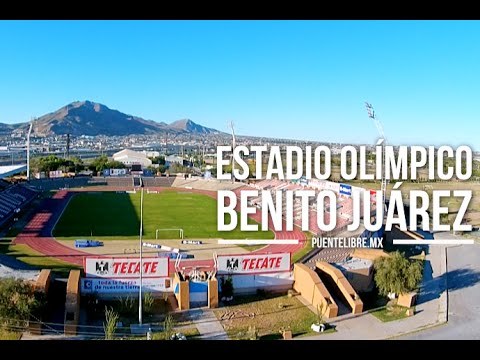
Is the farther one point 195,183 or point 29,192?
point 195,183

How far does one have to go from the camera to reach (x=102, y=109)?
10719 centimetres

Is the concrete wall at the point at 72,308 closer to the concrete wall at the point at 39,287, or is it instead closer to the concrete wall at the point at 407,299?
the concrete wall at the point at 39,287

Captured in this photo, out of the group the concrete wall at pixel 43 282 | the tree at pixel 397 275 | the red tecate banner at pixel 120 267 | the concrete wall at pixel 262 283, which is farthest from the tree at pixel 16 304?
the tree at pixel 397 275

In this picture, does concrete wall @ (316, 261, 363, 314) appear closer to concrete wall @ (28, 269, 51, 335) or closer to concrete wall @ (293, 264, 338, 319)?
concrete wall @ (293, 264, 338, 319)

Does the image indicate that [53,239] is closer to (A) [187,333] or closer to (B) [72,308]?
(B) [72,308]

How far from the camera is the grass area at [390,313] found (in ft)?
30.2

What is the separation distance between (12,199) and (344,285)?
1645 centimetres

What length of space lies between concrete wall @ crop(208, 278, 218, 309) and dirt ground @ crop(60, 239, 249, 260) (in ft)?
11.6

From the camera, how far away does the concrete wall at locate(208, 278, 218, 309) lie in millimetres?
9375

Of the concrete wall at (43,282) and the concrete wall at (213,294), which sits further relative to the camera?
the concrete wall at (213,294)

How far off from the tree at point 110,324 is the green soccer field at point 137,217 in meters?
6.86
